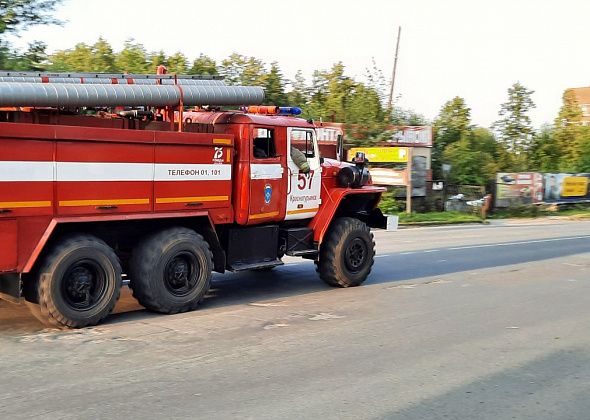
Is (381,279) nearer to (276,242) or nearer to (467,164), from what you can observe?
(276,242)

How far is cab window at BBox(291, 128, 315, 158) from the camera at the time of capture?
10273mm

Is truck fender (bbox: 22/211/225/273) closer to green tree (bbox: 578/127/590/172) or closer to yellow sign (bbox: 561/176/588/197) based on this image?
yellow sign (bbox: 561/176/588/197)

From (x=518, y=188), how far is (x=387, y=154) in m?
9.57

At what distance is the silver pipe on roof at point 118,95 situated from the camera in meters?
7.28

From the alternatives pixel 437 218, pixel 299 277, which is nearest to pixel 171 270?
pixel 299 277

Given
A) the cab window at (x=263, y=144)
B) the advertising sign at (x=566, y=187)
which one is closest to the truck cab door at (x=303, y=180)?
the cab window at (x=263, y=144)

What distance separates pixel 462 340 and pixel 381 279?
14.4 ft

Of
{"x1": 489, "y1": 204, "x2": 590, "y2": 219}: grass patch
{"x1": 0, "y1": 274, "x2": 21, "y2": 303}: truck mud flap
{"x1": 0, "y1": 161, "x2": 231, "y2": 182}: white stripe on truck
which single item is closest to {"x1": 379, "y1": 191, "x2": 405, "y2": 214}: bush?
{"x1": 489, "y1": 204, "x2": 590, "y2": 219}: grass patch

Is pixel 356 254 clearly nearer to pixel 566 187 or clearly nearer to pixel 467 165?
pixel 467 165

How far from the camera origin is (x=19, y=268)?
7242 mm

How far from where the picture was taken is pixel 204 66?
34156 millimetres

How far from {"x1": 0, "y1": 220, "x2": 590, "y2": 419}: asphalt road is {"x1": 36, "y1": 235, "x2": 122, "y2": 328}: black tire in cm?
19

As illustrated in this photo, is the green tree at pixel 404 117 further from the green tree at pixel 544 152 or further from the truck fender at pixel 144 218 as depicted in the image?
the truck fender at pixel 144 218

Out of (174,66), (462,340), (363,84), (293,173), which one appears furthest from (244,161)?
(363,84)
